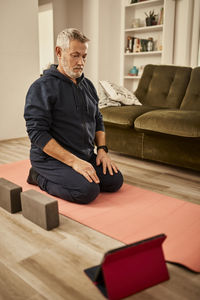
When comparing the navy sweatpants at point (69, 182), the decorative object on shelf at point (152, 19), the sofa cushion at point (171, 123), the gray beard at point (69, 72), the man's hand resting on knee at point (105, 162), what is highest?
the decorative object on shelf at point (152, 19)

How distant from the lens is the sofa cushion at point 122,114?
273 cm

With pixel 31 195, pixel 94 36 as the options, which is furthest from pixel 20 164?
pixel 94 36

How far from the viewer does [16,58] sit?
150 inches

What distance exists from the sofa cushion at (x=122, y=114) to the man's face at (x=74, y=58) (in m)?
0.91

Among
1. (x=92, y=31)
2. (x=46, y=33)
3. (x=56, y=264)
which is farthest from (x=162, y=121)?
(x=46, y=33)

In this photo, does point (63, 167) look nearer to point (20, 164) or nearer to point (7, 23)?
point (20, 164)

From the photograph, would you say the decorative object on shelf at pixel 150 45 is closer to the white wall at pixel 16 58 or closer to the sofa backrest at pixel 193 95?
the white wall at pixel 16 58

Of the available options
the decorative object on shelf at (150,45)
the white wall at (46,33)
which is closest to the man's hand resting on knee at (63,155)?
the decorative object on shelf at (150,45)

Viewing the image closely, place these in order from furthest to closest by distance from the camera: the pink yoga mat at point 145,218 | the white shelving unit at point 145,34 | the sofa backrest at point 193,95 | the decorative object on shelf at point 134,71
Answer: the decorative object on shelf at point 134,71 < the white shelving unit at point 145,34 < the sofa backrest at point 193,95 < the pink yoga mat at point 145,218

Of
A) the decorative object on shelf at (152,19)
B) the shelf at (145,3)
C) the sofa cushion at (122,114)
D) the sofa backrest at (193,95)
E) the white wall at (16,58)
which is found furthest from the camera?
the decorative object on shelf at (152,19)

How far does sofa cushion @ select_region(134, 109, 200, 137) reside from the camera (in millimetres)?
2299

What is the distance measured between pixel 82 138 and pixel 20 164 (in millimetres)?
924

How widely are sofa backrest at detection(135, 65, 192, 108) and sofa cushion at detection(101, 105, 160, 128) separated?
13.0 inches

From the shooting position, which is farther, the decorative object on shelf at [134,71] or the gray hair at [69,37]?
the decorative object on shelf at [134,71]
